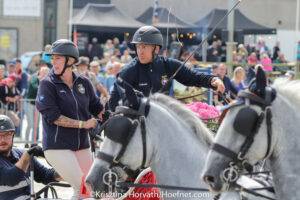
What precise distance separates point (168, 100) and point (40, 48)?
2931 centimetres

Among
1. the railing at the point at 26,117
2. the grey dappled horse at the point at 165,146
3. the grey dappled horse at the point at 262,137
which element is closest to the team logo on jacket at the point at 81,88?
the grey dappled horse at the point at 165,146

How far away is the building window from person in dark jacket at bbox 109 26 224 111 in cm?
2571

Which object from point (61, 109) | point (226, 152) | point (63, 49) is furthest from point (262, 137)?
point (63, 49)

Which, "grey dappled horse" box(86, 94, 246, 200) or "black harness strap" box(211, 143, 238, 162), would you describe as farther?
"grey dappled horse" box(86, 94, 246, 200)

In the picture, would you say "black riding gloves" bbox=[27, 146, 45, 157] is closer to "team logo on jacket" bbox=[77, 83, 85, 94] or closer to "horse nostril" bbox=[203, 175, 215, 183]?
"team logo on jacket" bbox=[77, 83, 85, 94]

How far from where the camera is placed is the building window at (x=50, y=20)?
31.9m

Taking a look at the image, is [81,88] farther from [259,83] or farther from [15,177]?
[259,83]

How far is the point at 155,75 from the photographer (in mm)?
6328

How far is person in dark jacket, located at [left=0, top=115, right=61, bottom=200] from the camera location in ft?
21.3

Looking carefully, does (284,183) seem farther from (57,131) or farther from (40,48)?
(40,48)

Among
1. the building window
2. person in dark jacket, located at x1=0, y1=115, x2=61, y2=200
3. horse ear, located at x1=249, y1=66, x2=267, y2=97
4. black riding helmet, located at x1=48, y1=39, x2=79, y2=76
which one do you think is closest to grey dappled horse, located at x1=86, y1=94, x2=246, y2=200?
horse ear, located at x1=249, y1=66, x2=267, y2=97

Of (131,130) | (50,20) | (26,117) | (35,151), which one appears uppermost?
(50,20)

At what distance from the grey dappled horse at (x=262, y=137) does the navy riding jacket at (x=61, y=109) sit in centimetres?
251

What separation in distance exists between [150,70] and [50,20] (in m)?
26.8
